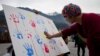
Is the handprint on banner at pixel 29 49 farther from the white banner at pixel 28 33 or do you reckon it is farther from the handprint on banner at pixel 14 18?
the handprint on banner at pixel 14 18

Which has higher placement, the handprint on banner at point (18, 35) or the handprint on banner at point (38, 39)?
the handprint on banner at point (18, 35)

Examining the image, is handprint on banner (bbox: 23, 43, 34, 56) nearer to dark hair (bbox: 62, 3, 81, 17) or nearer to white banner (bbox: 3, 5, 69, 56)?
white banner (bbox: 3, 5, 69, 56)

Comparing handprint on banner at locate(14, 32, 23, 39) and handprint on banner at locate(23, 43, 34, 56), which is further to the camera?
handprint on banner at locate(23, 43, 34, 56)

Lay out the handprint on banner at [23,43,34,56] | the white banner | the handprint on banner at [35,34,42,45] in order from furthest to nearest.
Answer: the handprint on banner at [35,34,42,45] → the handprint on banner at [23,43,34,56] → the white banner

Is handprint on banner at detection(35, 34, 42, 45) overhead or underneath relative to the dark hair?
underneath

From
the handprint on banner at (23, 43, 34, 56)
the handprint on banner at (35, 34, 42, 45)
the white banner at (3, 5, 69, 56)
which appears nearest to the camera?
the white banner at (3, 5, 69, 56)

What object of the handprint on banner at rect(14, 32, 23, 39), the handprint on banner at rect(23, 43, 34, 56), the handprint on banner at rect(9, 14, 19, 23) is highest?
the handprint on banner at rect(9, 14, 19, 23)

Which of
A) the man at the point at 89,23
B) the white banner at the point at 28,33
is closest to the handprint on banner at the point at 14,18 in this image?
the white banner at the point at 28,33

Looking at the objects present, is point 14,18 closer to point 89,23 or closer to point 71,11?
point 71,11

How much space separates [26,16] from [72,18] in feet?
2.00

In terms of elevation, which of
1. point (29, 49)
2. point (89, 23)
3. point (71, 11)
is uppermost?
point (71, 11)

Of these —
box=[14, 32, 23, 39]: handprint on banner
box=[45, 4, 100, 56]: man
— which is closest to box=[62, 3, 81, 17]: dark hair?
box=[45, 4, 100, 56]: man

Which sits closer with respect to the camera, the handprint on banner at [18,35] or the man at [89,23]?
the handprint on banner at [18,35]

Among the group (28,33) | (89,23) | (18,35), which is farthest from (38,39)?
(89,23)
